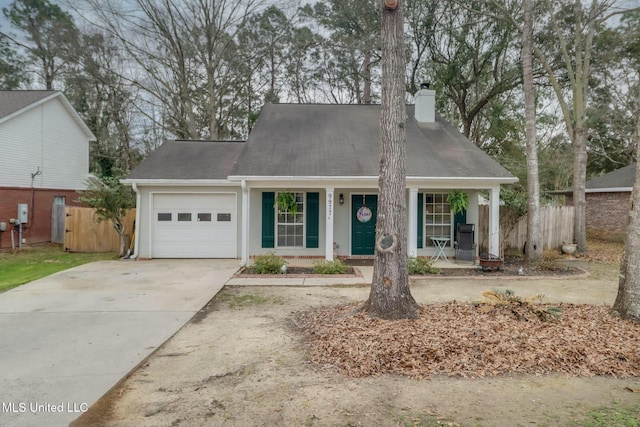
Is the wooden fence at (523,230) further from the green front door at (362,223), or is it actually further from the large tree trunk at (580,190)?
the green front door at (362,223)

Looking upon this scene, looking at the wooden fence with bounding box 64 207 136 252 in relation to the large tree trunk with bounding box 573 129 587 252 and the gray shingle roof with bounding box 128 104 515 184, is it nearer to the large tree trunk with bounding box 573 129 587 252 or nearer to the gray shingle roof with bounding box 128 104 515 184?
the gray shingle roof with bounding box 128 104 515 184

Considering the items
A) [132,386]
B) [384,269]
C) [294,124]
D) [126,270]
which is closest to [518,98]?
[294,124]

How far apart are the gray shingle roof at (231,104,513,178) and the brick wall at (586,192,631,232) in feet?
32.1

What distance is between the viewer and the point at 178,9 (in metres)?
16.0

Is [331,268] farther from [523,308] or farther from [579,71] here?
[579,71]

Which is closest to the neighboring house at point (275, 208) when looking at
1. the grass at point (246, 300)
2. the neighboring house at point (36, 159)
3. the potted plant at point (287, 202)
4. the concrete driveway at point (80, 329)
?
the potted plant at point (287, 202)

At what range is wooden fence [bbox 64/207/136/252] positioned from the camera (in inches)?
489

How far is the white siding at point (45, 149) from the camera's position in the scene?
42.9ft

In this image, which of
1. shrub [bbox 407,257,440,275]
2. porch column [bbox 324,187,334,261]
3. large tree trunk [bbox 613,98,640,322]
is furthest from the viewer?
porch column [bbox 324,187,334,261]

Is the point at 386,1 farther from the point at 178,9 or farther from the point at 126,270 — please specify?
the point at 178,9

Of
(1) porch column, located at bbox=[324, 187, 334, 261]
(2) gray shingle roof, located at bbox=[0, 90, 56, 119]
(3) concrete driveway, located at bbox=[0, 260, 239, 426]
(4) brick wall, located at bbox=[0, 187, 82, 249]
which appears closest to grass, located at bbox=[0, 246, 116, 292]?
(3) concrete driveway, located at bbox=[0, 260, 239, 426]

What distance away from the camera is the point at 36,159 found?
1410cm

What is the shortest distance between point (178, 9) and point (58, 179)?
9.15 m

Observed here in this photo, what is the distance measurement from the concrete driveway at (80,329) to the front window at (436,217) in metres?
6.00
